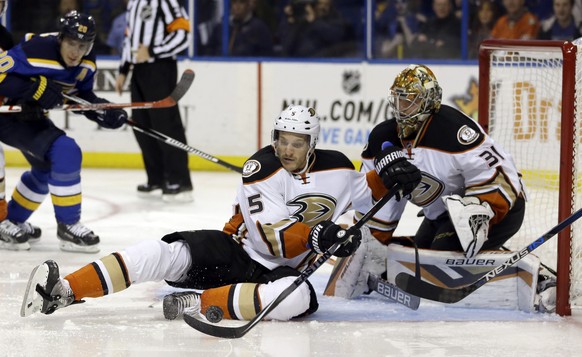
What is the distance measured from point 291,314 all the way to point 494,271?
1.99 ft

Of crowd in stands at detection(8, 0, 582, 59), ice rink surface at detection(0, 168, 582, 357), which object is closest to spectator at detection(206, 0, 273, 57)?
crowd in stands at detection(8, 0, 582, 59)

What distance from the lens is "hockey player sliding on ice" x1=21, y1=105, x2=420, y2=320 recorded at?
3213 millimetres

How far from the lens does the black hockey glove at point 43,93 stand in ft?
14.4

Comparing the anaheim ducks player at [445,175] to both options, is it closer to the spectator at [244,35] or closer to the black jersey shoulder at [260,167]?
the black jersey shoulder at [260,167]

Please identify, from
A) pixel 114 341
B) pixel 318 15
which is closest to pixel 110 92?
pixel 318 15

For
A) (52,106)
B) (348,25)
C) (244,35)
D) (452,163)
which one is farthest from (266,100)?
(452,163)

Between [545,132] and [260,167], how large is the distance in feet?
6.98

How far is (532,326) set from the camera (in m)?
3.29

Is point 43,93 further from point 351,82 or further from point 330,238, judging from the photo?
point 351,82

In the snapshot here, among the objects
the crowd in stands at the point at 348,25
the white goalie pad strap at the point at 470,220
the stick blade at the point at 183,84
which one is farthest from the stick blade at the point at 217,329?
the crowd in stands at the point at 348,25

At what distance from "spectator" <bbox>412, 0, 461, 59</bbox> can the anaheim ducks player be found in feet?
9.95

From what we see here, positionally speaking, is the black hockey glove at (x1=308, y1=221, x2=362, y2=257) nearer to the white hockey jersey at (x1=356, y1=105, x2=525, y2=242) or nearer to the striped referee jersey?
the white hockey jersey at (x1=356, y1=105, x2=525, y2=242)

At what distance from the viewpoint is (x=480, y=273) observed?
353cm

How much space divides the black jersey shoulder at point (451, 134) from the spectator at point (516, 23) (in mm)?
3073
